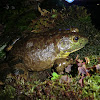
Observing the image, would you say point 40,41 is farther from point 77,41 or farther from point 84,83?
point 84,83

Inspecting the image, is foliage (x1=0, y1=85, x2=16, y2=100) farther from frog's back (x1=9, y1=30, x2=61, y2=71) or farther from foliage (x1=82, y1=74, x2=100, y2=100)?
foliage (x1=82, y1=74, x2=100, y2=100)

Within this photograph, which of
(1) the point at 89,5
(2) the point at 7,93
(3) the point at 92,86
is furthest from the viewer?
(1) the point at 89,5

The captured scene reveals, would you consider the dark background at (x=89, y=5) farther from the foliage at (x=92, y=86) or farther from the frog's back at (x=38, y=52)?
the foliage at (x=92, y=86)

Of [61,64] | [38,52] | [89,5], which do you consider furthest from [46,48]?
[89,5]

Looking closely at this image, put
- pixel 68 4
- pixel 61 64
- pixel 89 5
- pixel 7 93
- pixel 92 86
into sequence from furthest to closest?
pixel 68 4
pixel 89 5
pixel 61 64
pixel 7 93
pixel 92 86

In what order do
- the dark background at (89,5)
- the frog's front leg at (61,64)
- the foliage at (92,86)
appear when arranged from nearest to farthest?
the foliage at (92,86)
the frog's front leg at (61,64)
the dark background at (89,5)

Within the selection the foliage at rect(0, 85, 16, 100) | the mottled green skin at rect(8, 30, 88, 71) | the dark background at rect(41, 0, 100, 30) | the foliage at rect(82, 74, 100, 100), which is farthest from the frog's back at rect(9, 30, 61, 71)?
the dark background at rect(41, 0, 100, 30)

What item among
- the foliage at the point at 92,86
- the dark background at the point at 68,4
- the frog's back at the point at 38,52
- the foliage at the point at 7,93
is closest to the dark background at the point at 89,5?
the dark background at the point at 68,4

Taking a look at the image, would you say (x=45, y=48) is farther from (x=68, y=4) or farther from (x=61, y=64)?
(x=68, y=4)

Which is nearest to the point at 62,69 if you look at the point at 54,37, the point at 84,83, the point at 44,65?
the point at 44,65
